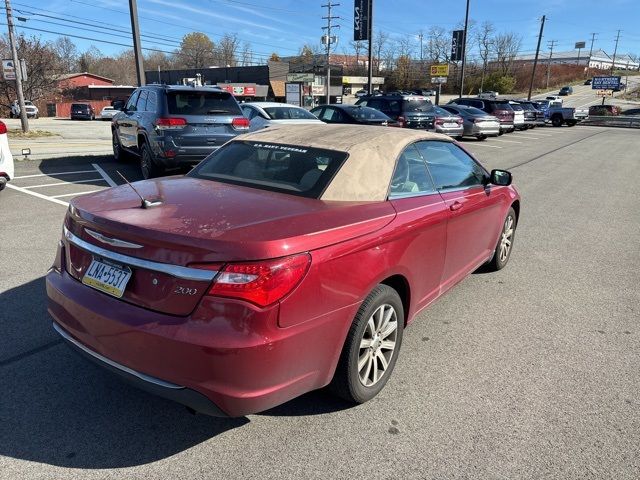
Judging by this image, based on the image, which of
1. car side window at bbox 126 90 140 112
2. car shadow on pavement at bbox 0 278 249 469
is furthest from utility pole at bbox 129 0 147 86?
car shadow on pavement at bbox 0 278 249 469

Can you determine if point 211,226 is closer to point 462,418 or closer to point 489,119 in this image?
point 462,418

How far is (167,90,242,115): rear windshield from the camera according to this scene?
8664mm

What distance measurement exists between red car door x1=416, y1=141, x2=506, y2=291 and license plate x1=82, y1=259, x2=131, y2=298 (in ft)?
7.40

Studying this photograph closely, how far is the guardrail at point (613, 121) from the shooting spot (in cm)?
3844

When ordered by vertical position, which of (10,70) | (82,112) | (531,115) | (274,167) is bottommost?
(82,112)

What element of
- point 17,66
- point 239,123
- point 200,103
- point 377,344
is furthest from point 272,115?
point 17,66

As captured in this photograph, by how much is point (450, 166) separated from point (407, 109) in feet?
48.5

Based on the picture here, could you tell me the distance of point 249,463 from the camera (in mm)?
2404

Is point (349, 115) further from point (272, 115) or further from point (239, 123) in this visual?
point (239, 123)

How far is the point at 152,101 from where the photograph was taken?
29.6 ft

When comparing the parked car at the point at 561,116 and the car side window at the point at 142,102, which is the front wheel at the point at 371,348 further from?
the parked car at the point at 561,116

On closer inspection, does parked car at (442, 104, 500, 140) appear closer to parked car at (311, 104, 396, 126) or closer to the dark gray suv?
parked car at (311, 104, 396, 126)

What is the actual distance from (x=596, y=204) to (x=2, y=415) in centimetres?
941

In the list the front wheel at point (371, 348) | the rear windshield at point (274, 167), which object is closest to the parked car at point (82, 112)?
the rear windshield at point (274, 167)
